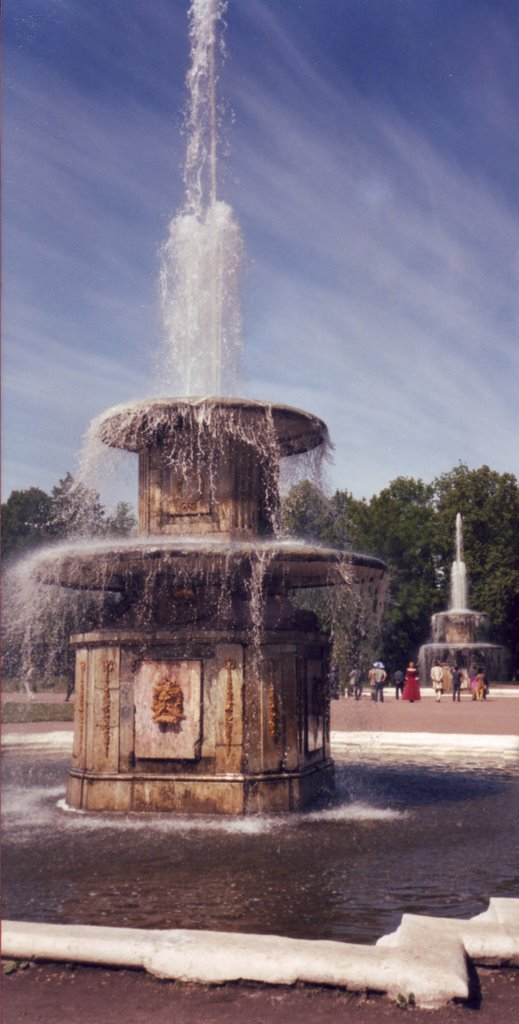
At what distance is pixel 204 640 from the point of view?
9695 mm

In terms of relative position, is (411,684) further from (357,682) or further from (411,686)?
(357,682)

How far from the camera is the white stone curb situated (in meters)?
4.22

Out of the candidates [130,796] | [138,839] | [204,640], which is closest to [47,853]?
[138,839]

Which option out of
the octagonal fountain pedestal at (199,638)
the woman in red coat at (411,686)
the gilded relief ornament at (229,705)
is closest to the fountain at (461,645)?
the woman in red coat at (411,686)

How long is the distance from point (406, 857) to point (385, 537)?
166 feet

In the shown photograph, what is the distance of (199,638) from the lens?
31.8 ft

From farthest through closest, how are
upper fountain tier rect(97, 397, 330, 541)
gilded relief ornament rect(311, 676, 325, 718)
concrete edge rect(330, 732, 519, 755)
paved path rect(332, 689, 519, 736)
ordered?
paved path rect(332, 689, 519, 736) < concrete edge rect(330, 732, 519, 755) < gilded relief ornament rect(311, 676, 325, 718) < upper fountain tier rect(97, 397, 330, 541)

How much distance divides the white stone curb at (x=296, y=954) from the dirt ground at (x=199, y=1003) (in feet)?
0.19

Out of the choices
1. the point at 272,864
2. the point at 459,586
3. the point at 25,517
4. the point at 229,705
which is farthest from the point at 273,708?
the point at 25,517

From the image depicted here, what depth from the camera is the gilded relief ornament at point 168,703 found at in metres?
9.65

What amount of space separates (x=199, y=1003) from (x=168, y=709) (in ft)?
18.2

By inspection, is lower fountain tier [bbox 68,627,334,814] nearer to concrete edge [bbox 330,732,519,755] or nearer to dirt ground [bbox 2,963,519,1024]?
dirt ground [bbox 2,963,519,1024]

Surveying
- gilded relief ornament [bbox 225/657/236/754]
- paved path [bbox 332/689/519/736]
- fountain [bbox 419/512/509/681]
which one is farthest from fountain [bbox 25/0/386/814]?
fountain [bbox 419/512/509/681]

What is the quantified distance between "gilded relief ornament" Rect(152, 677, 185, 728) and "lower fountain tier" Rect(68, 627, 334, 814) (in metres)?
0.01
